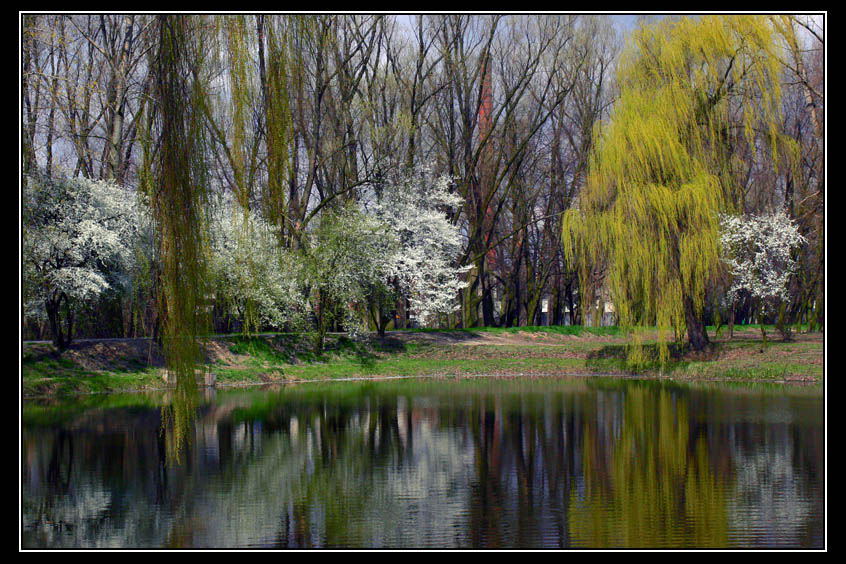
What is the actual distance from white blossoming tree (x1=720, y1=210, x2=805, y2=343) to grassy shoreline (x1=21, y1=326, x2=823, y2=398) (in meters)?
2.08

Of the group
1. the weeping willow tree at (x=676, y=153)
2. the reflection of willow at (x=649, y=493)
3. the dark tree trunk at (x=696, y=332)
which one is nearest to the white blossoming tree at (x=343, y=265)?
the weeping willow tree at (x=676, y=153)

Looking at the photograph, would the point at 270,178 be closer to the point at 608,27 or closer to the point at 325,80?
the point at 325,80

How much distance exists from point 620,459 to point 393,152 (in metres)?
26.1

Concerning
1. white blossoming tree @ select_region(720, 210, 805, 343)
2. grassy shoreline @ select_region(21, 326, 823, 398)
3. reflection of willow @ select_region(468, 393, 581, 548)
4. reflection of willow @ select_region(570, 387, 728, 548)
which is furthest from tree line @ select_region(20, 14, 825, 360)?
→ reflection of willow @ select_region(570, 387, 728, 548)

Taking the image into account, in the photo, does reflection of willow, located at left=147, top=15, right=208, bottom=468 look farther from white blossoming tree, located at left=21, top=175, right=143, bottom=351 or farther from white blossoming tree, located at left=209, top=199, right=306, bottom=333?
white blossoming tree, located at left=209, top=199, right=306, bottom=333

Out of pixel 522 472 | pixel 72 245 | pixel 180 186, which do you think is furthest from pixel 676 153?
pixel 180 186

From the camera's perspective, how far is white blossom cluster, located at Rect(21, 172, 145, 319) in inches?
917

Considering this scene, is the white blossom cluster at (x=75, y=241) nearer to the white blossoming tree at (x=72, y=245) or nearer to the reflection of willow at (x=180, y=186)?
the white blossoming tree at (x=72, y=245)

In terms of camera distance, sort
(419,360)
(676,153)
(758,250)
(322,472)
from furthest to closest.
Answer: (419,360) → (758,250) → (676,153) → (322,472)

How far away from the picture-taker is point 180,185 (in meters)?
7.36

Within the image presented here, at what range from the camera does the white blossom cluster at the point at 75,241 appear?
917 inches

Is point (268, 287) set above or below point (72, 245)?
below

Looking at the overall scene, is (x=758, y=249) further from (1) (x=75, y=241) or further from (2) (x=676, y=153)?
(1) (x=75, y=241)

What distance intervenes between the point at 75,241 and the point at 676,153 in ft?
60.6
